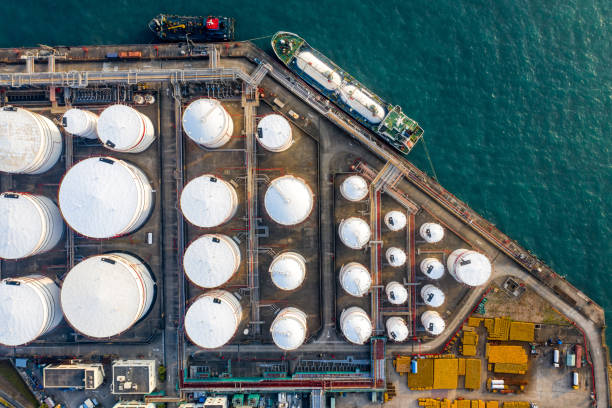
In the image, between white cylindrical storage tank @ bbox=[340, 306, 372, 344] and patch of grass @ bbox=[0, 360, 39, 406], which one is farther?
patch of grass @ bbox=[0, 360, 39, 406]

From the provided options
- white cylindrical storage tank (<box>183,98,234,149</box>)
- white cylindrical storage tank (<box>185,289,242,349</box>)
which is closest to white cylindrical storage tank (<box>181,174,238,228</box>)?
white cylindrical storage tank (<box>183,98,234,149</box>)

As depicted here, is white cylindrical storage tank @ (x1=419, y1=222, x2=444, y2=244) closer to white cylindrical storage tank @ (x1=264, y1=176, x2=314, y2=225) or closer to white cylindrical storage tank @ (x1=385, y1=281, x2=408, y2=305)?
white cylindrical storage tank @ (x1=385, y1=281, x2=408, y2=305)

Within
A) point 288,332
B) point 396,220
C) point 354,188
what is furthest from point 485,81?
point 288,332

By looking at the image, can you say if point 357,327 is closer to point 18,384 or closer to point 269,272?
point 269,272

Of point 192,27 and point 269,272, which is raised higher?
point 192,27

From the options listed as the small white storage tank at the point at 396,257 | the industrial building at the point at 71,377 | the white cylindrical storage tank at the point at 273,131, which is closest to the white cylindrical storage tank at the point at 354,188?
the small white storage tank at the point at 396,257

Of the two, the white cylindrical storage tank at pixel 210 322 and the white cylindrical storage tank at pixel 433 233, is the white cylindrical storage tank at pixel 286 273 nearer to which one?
the white cylindrical storage tank at pixel 210 322
